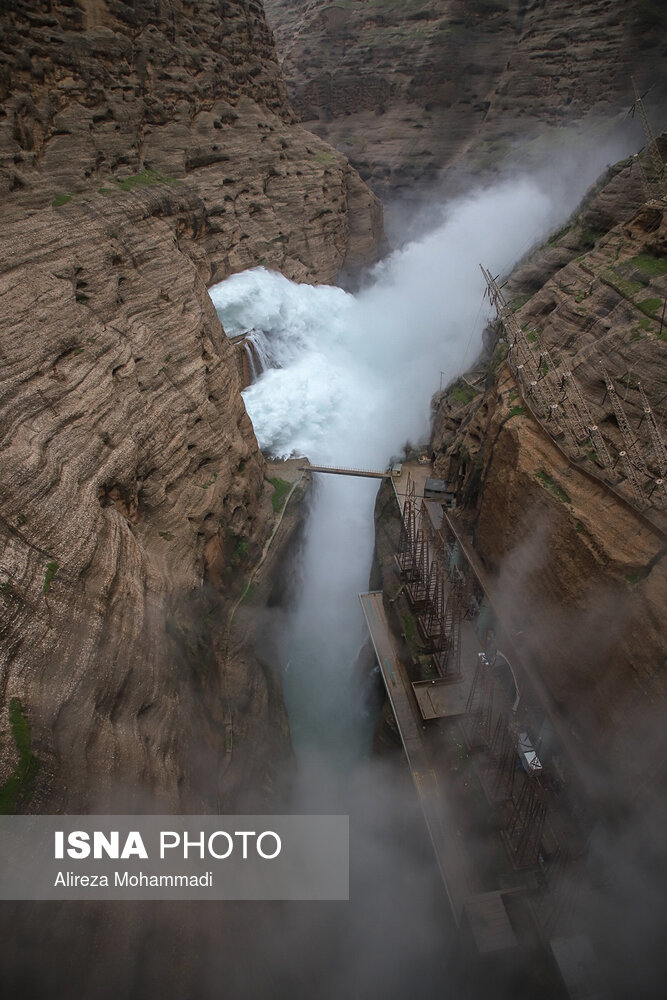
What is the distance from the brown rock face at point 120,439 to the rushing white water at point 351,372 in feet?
6.18

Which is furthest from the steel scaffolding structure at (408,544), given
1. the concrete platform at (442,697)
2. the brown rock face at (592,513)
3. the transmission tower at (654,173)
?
the transmission tower at (654,173)

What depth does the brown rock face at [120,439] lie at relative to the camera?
6621mm

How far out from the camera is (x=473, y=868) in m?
8.74

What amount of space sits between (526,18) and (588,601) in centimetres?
3651

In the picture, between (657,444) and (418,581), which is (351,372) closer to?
(418,581)

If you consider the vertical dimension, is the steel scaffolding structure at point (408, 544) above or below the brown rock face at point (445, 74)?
below

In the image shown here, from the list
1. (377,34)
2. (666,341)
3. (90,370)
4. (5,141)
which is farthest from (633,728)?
(377,34)

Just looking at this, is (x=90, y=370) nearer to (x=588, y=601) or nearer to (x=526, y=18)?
(x=588, y=601)

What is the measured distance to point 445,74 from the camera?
111 feet

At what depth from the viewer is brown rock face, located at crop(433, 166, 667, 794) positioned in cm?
811

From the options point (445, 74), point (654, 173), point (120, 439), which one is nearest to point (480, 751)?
point (120, 439)

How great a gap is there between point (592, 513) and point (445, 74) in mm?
35603

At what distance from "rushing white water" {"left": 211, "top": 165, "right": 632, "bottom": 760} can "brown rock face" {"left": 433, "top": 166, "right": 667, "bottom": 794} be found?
14.9 ft

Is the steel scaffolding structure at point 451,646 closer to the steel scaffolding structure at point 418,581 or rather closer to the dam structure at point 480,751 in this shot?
the dam structure at point 480,751
